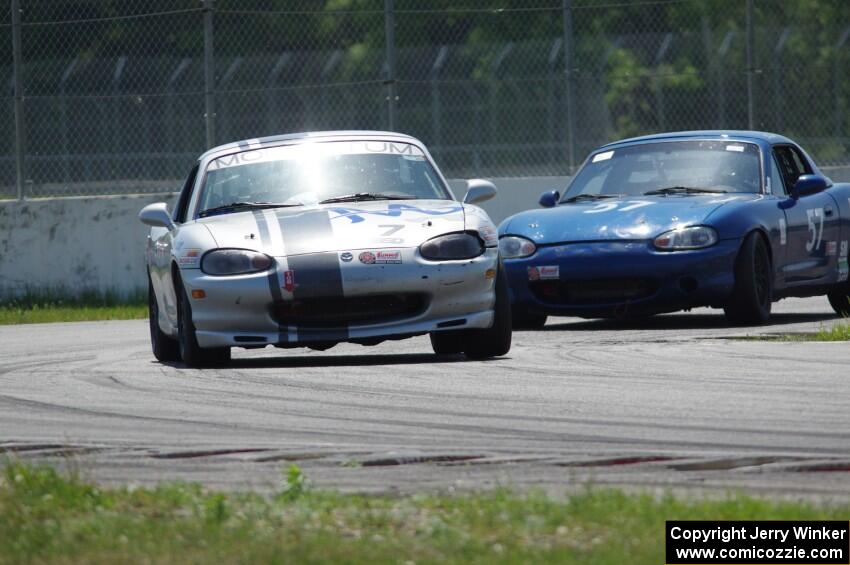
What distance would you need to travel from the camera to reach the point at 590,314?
12070 millimetres

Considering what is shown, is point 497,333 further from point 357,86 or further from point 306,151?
point 357,86

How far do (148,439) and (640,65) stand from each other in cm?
1479

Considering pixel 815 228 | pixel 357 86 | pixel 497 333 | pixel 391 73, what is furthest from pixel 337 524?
pixel 357 86

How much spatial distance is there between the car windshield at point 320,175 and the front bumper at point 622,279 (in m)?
1.60

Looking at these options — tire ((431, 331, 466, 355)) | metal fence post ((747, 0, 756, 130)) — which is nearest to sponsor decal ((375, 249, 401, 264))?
tire ((431, 331, 466, 355))

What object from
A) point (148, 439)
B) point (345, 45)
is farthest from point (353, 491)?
point (345, 45)

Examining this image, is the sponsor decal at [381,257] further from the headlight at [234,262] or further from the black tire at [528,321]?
the black tire at [528,321]

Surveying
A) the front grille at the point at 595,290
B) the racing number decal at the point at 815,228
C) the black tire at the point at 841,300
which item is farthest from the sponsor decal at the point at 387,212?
the black tire at the point at 841,300

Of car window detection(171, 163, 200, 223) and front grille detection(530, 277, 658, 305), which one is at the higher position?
car window detection(171, 163, 200, 223)

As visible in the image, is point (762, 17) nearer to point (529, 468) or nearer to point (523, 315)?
point (523, 315)

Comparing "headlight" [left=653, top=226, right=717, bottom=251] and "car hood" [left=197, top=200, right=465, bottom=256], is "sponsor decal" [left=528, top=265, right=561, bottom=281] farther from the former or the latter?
"car hood" [left=197, top=200, right=465, bottom=256]

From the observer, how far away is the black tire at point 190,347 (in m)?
9.71

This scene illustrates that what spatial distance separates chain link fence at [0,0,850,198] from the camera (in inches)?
679

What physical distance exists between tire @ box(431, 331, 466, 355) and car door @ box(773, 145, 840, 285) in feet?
10.8
